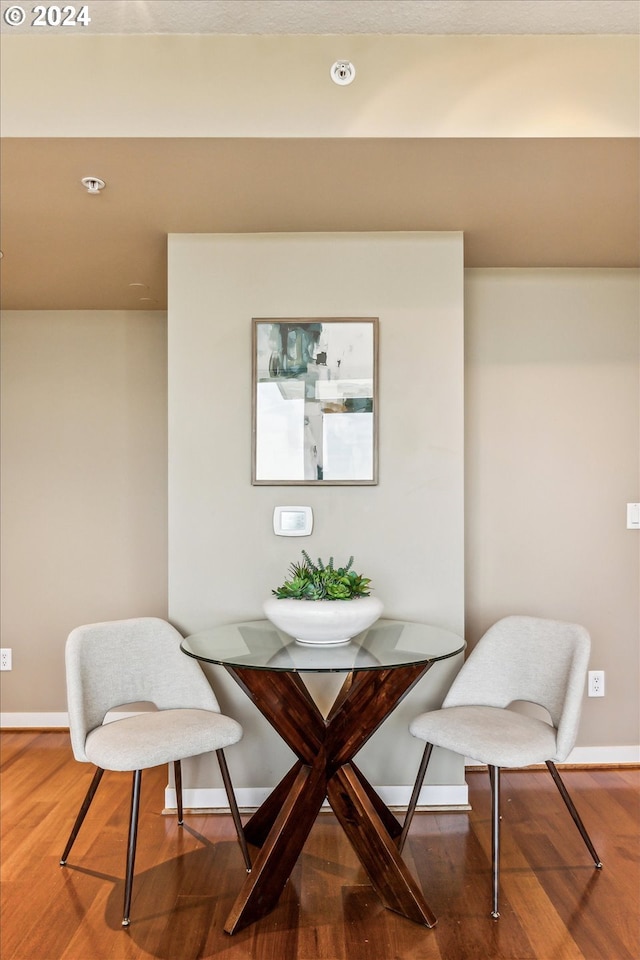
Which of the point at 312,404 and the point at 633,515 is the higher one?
the point at 312,404

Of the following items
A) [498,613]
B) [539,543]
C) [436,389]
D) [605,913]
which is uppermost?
[436,389]

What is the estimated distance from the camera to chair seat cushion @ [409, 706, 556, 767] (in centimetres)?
211

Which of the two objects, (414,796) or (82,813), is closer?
(82,813)

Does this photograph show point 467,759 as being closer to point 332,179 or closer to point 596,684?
point 596,684

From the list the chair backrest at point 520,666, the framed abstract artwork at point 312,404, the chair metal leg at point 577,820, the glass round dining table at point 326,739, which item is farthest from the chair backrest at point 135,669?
the chair metal leg at point 577,820

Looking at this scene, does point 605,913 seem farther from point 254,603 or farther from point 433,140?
point 433,140

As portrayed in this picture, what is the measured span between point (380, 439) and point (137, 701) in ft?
4.33

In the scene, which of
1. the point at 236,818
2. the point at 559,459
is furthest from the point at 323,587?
the point at 559,459

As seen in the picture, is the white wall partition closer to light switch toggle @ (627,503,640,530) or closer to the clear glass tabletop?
the clear glass tabletop

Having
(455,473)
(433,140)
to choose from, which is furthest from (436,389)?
(433,140)

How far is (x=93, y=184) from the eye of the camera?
2270 millimetres

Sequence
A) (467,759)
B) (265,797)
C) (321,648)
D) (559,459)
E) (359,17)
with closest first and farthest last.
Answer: (359,17)
(321,648)
(265,797)
(467,759)
(559,459)

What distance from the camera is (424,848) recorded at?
239 centimetres

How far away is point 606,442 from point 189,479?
191cm
